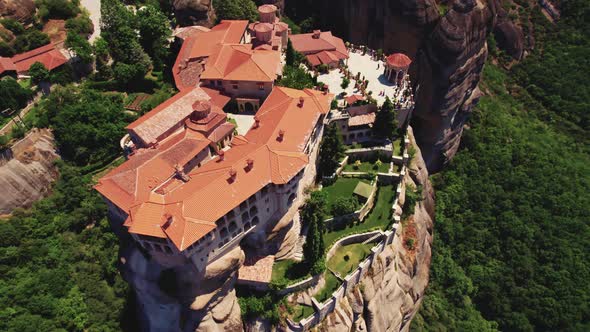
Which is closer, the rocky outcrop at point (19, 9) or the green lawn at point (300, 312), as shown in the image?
the green lawn at point (300, 312)

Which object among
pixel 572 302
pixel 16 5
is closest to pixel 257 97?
pixel 16 5

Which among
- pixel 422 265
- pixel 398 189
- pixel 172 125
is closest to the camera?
pixel 172 125

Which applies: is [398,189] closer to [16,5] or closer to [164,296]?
[164,296]

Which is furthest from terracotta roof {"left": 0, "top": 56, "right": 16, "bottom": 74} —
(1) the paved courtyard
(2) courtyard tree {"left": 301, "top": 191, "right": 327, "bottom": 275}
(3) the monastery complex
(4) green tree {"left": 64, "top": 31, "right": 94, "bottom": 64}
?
(2) courtyard tree {"left": 301, "top": 191, "right": 327, "bottom": 275}

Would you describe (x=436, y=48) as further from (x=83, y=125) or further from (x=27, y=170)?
(x=27, y=170)

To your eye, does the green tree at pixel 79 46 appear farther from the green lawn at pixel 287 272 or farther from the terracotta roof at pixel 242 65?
the green lawn at pixel 287 272

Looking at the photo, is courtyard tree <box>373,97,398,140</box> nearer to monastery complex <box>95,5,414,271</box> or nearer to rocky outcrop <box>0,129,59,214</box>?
monastery complex <box>95,5,414,271</box>

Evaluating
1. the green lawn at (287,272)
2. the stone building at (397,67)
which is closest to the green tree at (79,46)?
the green lawn at (287,272)
